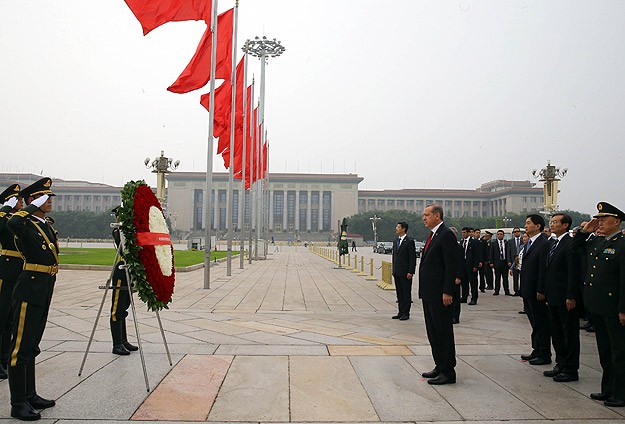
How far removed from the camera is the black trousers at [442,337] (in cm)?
523

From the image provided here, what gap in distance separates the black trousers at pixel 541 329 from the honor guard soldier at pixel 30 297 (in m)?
5.52

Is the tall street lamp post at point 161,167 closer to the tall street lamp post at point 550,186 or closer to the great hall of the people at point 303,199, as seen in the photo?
the tall street lamp post at point 550,186

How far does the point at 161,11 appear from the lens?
11859 millimetres

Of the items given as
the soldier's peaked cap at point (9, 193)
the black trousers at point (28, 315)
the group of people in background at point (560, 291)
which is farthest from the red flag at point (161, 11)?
the group of people in background at point (560, 291)

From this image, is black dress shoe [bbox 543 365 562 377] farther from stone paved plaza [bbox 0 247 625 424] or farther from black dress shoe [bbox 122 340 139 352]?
Answer: black dress shoe [bbox 122 340 139 352]

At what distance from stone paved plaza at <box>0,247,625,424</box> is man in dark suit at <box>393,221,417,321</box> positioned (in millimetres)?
355

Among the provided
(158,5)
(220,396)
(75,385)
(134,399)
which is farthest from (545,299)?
(158,5)

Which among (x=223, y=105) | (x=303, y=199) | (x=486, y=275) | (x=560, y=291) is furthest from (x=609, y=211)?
(x=303, y=199)

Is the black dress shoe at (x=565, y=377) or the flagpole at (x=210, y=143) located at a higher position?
the flagpole at (x=210, y=143)

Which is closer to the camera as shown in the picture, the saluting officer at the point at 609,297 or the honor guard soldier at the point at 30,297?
the honor guard soldier at the point at 30,297

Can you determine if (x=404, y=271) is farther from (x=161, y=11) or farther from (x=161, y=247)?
(x=161, y=11)

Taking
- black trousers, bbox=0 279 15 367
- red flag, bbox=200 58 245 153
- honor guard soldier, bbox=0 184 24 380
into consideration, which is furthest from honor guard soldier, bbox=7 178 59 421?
red flag, bbox=200 58 245 153

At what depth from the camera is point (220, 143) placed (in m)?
21.0

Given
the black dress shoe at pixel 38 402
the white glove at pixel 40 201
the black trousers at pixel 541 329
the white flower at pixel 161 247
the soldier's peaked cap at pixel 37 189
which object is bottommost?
Answer: the black dress shoe at pixel 38 402
